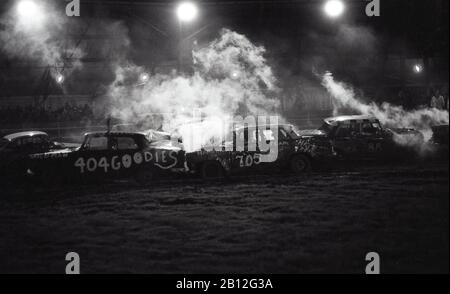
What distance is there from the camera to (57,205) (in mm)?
9031

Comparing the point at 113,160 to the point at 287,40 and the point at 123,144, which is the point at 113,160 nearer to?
the point at 123,144

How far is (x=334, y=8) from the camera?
2356 centimetres

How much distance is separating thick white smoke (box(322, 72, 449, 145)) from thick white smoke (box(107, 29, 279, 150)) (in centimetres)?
308

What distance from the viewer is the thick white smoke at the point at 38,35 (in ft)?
64.3

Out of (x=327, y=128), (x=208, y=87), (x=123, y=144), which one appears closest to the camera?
(x=123, y=144)

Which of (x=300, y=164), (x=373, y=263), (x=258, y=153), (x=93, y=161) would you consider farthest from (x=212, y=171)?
(x=373, y=263)

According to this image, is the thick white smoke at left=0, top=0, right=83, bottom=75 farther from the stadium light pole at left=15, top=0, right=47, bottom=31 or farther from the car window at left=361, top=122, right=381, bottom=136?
the car window at left=361, top=122, right=381, bottom=136

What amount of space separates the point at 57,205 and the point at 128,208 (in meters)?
1.58

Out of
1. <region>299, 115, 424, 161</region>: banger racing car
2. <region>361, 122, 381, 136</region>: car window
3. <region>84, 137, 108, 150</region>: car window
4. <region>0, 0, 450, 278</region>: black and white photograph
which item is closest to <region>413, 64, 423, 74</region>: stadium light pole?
<region>0, 0, 450, 278</region>: black and white photograph

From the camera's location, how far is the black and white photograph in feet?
19.4

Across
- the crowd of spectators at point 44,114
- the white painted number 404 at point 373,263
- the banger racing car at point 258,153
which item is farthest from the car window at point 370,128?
the crowd of spectators at point 44,114

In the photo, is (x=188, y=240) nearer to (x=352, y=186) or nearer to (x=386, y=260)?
(x=386, y=260)

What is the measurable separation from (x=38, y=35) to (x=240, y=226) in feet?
59.7

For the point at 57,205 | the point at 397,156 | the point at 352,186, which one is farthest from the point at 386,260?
the point at 397,156
